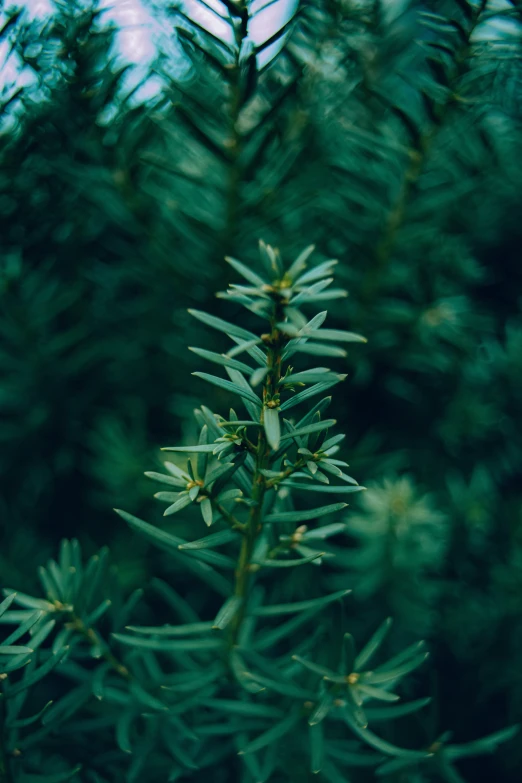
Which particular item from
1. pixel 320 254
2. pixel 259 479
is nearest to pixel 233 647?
pixel 259 479

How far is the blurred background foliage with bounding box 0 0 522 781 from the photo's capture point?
0.54m

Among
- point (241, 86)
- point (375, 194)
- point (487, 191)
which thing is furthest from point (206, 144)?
point (487, 191)

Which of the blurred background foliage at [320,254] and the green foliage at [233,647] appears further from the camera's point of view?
the blurred background foliage at [320,254]

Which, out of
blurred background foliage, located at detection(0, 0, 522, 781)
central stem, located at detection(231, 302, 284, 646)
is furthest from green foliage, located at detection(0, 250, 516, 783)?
blurred background foliage, located at detection(0, 0, 522, 781)

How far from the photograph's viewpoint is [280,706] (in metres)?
0.50

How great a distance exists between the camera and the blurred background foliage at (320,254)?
539mm

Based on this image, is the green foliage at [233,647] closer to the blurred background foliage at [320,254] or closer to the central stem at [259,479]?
the central stem at [259,479]

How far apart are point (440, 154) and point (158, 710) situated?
526mm

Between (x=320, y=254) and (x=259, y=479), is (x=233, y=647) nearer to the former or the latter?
(x=259, y=479)

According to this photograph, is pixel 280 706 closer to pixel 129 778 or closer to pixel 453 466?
pixel 129 778

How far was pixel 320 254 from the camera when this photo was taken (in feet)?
2.00

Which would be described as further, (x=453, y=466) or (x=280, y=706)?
(x=453, y=466)

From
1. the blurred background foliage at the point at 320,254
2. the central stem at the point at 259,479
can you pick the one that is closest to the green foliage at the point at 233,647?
the central stem at the point at 259,479

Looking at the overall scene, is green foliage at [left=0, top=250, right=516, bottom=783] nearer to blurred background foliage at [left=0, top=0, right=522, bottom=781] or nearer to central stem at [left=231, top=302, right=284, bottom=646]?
central stem at [left=231, top=302, right=284, bottom=646]
